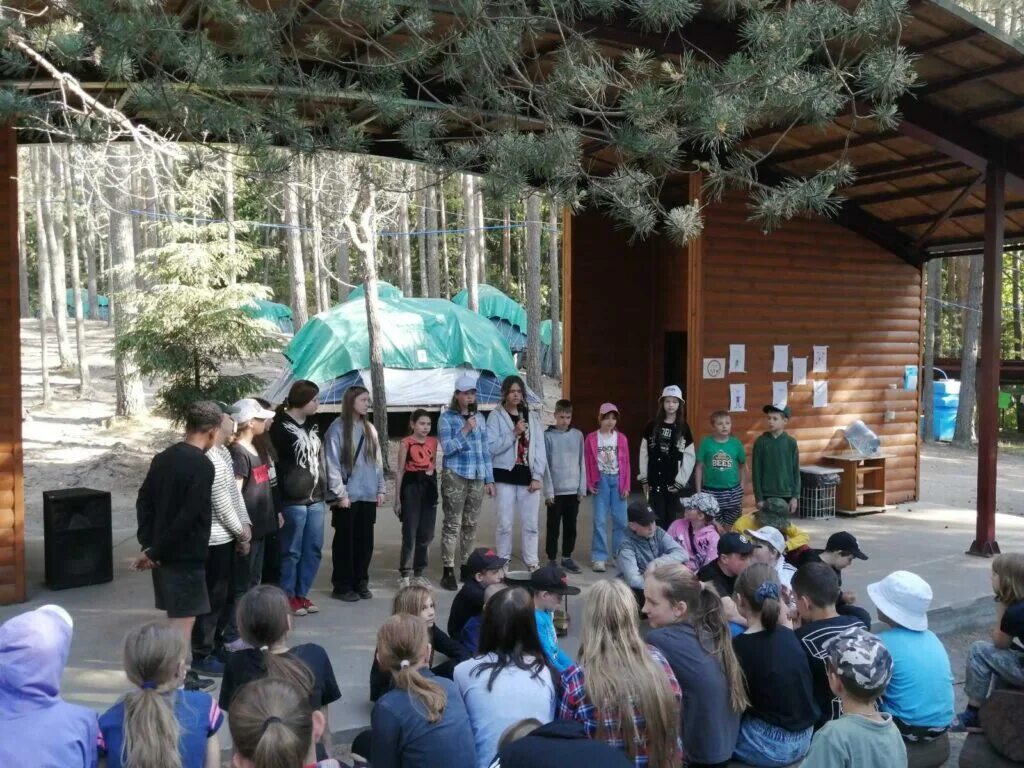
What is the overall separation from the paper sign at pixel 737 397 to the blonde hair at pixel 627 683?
732 centimetres

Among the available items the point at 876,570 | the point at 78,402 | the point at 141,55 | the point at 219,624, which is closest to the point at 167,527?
the point at 219,624

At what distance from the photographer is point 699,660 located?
3.57m

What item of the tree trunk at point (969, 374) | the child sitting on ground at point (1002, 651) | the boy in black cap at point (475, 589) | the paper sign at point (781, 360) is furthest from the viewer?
the tree trunk at point (969, 374)

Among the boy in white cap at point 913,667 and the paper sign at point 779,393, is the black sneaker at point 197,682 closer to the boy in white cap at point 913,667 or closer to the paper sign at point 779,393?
the boy in white cap at point 913,667

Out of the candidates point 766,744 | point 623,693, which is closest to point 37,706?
point 623,693

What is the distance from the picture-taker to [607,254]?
11.6m

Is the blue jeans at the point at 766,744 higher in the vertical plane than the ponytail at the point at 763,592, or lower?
lower

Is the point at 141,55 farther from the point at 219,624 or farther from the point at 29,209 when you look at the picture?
the point at 29,209

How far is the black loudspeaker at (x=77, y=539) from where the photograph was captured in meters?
7.27

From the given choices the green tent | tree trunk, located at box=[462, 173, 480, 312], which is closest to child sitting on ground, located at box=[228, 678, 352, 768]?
the green tent

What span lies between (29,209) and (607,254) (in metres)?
42.8

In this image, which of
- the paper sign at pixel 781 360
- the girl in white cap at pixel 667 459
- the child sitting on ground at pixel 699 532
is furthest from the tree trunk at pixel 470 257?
the child sitting on ground at pixel 699 532

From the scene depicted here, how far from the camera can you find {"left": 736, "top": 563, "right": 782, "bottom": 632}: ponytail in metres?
3.81

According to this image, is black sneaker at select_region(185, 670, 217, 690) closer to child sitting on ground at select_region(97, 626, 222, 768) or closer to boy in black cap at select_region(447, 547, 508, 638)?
boy in black cap at select_region(447, 547, 508, 638)
